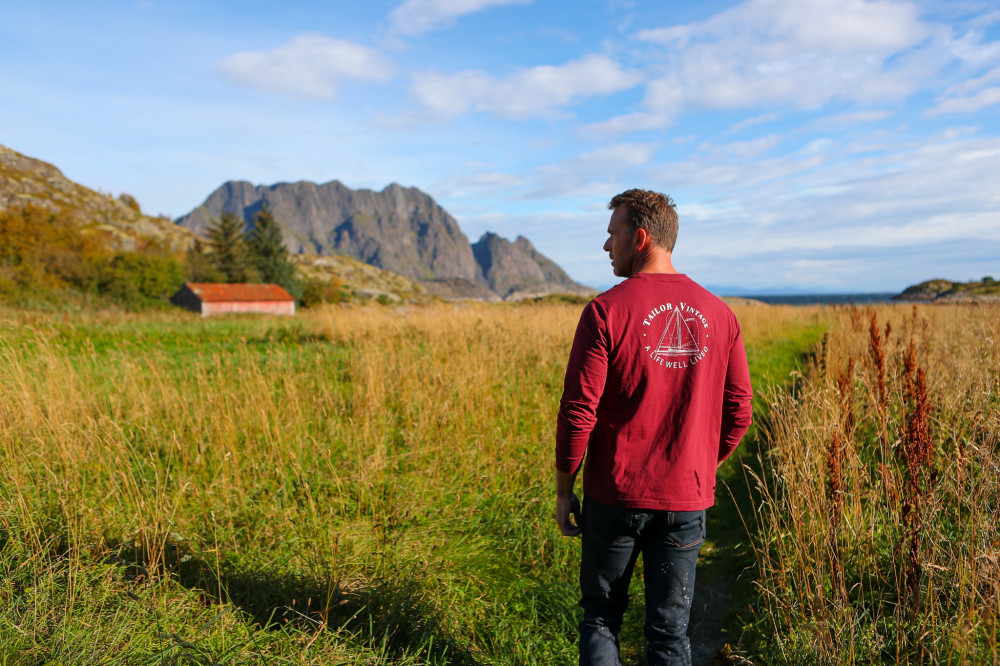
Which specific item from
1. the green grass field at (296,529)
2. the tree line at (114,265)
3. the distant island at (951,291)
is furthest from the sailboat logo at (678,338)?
the tree line at (114,265)

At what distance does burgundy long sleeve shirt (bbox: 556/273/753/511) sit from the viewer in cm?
202

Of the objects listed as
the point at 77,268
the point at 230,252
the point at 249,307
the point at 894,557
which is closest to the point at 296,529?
the point at 894,557

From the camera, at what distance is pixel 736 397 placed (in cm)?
235

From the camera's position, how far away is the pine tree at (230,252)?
4900cm

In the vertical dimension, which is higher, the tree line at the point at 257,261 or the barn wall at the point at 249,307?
the tree line at the point at 257,261

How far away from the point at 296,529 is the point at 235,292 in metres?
39.9

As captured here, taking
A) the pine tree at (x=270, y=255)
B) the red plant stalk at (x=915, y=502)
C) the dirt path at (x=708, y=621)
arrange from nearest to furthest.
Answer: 1. the red plant stalk at (x=915, y=502)
2. the dirt path at (x=708, y=621)
3. the pine tree at (x=270, y=255)

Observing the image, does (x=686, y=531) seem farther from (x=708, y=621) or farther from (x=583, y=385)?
(x=708, y=621)

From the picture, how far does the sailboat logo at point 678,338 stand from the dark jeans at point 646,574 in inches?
25.6

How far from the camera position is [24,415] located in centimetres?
459

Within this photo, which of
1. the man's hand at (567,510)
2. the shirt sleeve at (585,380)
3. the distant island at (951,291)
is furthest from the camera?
the distant island at (951,291)

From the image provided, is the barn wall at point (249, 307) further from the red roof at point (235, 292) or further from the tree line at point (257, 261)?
the tree line at point (257, 261)

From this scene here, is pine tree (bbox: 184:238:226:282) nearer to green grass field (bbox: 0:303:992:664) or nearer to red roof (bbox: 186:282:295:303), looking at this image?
red roof (bbox: 186:282:295:303)

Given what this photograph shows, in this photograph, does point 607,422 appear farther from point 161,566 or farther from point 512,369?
point 512,369
